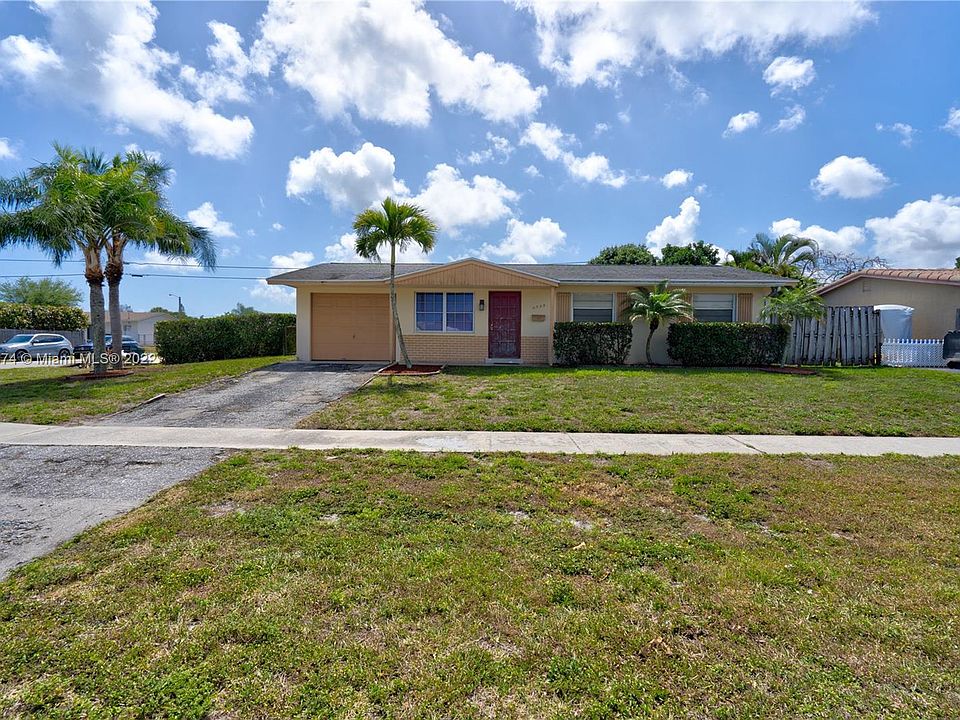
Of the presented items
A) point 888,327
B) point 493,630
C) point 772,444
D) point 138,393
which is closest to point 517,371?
point 772,444

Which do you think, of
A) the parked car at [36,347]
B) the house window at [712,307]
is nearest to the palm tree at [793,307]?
the house window at [712,307]

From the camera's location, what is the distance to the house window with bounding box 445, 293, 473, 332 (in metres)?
14.8

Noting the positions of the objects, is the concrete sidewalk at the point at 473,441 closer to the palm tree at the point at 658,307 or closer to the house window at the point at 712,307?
→ the palm tree at the point at 658,307

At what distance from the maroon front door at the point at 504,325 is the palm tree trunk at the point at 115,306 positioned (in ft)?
37.1

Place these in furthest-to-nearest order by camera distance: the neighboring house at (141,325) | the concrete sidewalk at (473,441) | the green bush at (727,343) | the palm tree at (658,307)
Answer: the neighboring house at (141,325) → the green bush at (727,343) → the palm tree at (658,307) → the concrete sidewalk at (473,441)

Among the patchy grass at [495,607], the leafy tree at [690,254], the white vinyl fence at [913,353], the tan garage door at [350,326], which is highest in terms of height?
the leafy tree at [690,254]

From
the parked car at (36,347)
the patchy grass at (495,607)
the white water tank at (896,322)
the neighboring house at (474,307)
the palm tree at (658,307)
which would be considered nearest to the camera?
the patchy grass at (495,607)

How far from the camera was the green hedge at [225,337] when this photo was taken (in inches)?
704

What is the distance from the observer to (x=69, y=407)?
8.59m

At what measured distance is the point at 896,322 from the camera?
17094mm

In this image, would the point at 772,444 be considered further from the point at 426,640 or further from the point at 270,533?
the point at 270,533

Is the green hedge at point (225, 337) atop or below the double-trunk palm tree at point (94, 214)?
below

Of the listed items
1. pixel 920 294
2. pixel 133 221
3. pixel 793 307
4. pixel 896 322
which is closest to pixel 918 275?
pixel 920 294

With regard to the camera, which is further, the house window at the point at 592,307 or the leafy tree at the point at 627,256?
the leafy tree at the point at 627,256
